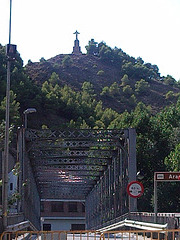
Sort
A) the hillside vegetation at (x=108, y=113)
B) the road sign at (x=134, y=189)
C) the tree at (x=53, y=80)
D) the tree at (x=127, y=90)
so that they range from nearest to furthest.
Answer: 1. the road sign at (x=134, y=189)
2. the hillside vegetation at (x=108, y=113)
3. the tree at (x=53, y=80)
4. the tree at (x=127, y=90)

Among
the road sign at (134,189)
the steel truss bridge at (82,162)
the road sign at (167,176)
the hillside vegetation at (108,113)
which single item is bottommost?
the road sign at (134,189)

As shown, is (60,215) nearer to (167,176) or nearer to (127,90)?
(167,176)

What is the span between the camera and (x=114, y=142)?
33469 mm

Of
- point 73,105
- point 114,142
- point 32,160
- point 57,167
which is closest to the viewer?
point 114,142

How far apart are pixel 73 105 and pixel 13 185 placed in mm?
56899

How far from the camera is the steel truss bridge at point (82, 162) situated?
31.4 m

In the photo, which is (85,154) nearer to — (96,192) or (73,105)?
(96,192)

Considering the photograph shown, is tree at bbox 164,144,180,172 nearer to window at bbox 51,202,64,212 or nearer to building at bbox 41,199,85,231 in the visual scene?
building at bbox 41,199,85,231

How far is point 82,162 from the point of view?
135ft

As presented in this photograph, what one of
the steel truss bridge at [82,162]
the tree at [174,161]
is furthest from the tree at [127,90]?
the tree at [174,161]

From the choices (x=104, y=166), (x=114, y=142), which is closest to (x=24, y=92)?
(x=104, y=166)

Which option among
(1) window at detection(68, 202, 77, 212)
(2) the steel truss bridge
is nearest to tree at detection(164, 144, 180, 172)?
(2) the steel truss bridge

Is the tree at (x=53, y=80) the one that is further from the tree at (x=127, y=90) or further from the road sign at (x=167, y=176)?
the road sign at (x=167, y=176)

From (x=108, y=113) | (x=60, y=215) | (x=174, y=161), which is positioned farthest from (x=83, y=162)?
(x=108, y=113)
